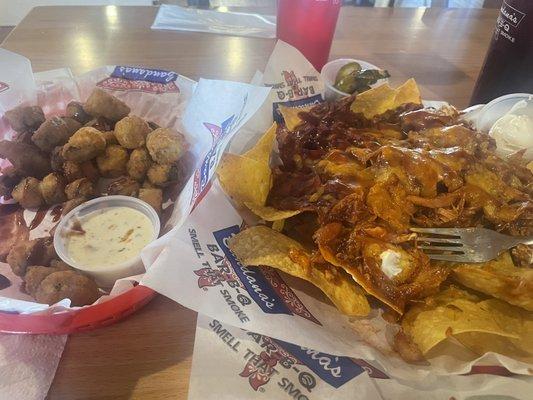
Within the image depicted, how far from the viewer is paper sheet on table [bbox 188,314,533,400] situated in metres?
0.83

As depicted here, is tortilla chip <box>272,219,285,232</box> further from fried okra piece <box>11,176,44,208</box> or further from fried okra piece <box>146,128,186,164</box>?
fried okra piece <box>11,176,44,208</box>

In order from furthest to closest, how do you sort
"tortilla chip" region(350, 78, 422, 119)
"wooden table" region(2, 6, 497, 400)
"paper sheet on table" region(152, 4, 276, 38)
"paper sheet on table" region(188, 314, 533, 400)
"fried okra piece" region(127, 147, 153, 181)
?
1. "paper sheet on table" region(152, 4, 276, 38)
2. "wooden table" region(2, 6, 497, 400)
3. "tortilla chip" region(350, 78, 422, 119)
4. "fried okra piece" region(127, 147, 153, 181)
5. "paper sheet on table" region(188, 314, 533, 400)

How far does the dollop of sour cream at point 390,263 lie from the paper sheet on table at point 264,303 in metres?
0.13

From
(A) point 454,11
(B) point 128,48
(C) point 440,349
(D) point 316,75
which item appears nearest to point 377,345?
(C) point 440,349

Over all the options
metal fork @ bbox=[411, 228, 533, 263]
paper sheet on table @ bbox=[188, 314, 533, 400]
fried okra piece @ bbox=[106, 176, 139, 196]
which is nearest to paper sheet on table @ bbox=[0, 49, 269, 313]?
fried okra piece @ bbox=[106, 176, 139, 196]

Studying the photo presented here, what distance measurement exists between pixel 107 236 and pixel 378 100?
98cm

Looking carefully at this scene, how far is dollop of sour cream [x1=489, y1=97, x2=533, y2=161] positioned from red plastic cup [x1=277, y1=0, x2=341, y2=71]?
823 mm

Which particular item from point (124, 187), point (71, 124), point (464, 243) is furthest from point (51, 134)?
point (464, 243)

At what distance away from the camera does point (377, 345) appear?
0.98 meters

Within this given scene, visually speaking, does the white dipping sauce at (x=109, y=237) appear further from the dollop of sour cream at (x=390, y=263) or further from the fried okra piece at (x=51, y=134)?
the dollop of sour cream at (x=390, y=263)

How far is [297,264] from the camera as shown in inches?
38.8

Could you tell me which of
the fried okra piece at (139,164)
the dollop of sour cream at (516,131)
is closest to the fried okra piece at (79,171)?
the fried okra piece at (139,164)

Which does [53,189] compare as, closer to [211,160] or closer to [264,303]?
[211,160]

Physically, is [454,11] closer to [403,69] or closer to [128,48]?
[403,69]
